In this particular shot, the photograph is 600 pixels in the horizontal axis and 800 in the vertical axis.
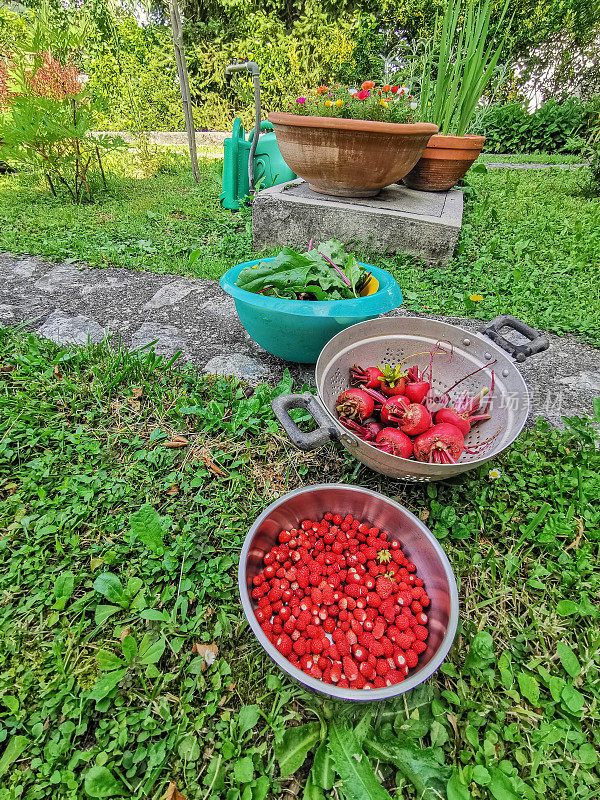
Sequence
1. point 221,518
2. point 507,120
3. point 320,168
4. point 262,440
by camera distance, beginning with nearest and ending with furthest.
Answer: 1. point 221,518
2. point 262,440
3. point 320,168
4. point 507,120

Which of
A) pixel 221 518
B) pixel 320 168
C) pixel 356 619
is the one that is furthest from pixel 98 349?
pixel 320 168

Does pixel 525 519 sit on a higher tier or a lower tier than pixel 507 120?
lower

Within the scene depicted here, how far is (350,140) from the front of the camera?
2.44 meters

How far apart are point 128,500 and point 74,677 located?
515 millimetres

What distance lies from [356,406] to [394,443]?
173 mm

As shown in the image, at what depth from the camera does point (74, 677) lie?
39.8 inches

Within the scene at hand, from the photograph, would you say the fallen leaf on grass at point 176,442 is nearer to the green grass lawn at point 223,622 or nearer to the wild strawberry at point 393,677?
the green grass lawn at point 223,622

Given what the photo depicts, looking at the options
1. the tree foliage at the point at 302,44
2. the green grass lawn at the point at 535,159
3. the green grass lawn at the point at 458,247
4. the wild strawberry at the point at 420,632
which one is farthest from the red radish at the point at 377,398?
the tree foliage at the point at 302,44

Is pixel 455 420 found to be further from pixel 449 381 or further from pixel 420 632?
pixel 420 632

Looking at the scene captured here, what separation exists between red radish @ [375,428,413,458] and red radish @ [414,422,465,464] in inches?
1.2

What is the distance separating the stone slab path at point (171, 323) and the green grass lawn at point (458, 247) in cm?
18

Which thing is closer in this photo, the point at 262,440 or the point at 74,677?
the point at 74,677

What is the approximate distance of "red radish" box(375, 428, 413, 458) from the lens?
1.21 m

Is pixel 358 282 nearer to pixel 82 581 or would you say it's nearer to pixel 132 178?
pixel 82 581
